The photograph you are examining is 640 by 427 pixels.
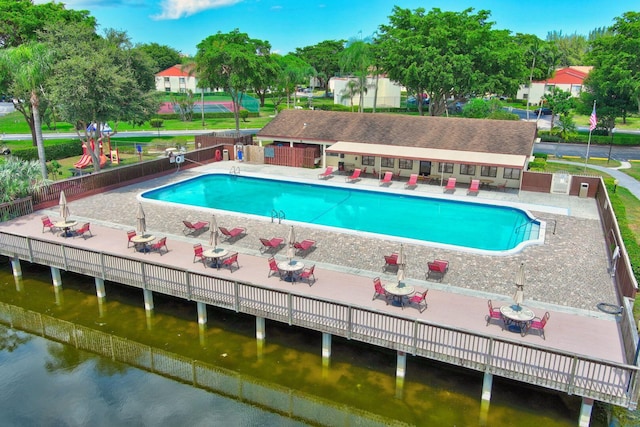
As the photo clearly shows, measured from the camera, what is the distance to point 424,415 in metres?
13.3

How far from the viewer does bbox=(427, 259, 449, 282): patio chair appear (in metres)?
18.2

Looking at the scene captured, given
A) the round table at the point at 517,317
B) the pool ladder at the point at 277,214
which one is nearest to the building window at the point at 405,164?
the pool ladder at the point at 277,214

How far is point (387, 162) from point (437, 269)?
17956 millimetres

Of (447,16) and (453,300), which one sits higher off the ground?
(447,16)

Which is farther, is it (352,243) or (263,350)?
(352,243)

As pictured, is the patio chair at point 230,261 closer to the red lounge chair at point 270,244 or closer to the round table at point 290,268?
the red lounge chair at point 270,244

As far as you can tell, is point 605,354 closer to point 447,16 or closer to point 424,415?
point 424,415

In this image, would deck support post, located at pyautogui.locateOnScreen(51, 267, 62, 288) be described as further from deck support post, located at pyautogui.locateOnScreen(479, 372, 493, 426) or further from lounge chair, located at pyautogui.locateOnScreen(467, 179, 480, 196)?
lounge chair, located at pyautogui.locateOnScreen(467, 179, 480, 196)

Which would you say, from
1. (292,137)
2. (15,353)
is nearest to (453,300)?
(15,353)

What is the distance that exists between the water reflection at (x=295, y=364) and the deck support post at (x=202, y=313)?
22cm

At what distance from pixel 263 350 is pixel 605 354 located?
992 centimetres

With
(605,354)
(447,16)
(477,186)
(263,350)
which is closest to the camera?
(605,354)

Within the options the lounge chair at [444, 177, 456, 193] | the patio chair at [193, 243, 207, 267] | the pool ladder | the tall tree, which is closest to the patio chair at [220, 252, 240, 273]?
the patio chair at [193, 243, 207, 267]

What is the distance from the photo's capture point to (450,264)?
19609 millimetres
